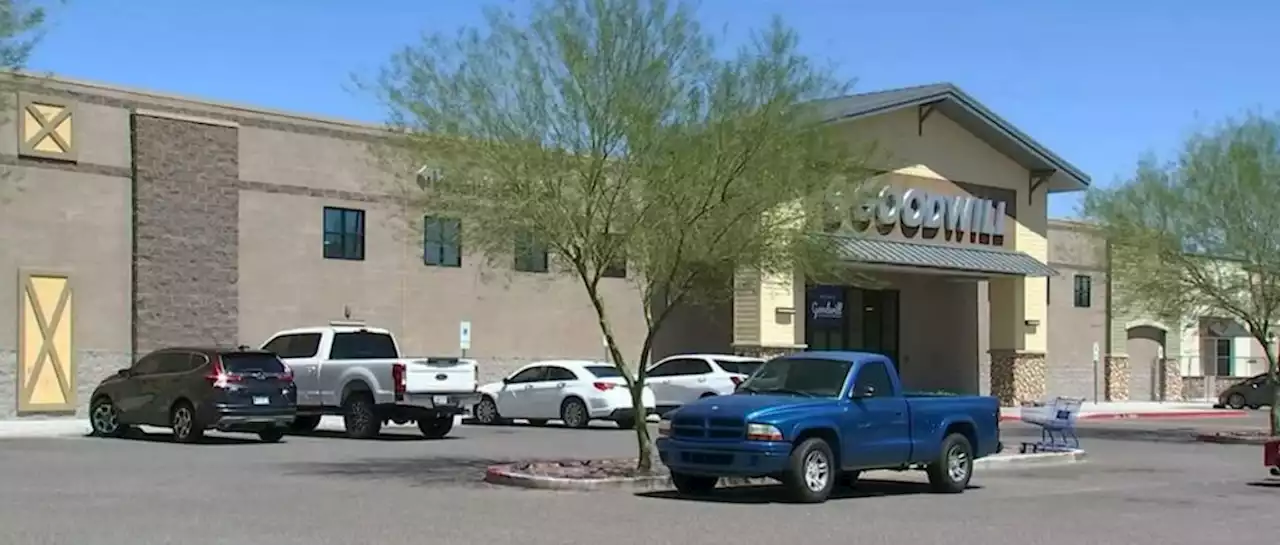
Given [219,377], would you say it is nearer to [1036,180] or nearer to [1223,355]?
[1036,180]

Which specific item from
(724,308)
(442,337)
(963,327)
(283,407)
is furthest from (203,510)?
(963,327)

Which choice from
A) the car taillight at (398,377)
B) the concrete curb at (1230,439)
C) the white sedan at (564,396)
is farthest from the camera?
the white sedan at (564,396)

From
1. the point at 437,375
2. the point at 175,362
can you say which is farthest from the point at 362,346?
the point at 175,362

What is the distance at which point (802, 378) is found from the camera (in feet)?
59.8

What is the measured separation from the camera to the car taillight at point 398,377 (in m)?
27.7

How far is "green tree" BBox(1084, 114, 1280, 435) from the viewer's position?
29812mm

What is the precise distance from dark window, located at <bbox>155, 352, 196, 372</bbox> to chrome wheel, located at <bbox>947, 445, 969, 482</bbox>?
1378 centimetres

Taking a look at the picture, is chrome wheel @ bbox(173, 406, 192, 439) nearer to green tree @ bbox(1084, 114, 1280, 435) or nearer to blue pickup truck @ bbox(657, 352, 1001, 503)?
blue pickup truck @ bbox(657, 352, 1001, 503)

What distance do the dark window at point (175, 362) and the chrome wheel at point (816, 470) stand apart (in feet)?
44.8

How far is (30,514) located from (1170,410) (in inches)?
1673

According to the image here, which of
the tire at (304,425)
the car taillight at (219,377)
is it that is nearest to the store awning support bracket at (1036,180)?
the tire at (304,425)

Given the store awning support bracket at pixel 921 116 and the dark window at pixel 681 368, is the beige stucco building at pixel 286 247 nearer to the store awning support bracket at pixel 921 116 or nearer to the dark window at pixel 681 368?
the store awning support bracket at pixel 921 116

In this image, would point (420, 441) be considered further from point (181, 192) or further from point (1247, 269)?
point (1247, 269)

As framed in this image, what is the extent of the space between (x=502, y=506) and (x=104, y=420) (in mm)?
14434
